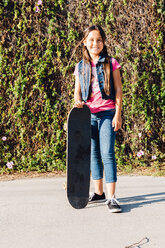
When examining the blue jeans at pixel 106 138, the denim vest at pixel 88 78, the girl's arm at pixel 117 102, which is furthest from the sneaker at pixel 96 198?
the denim vest at pixel 88 78

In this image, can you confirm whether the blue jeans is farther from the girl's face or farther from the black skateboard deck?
the girl's face

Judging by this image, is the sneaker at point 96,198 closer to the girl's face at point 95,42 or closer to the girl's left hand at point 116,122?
the girl's left hand at point 116,122

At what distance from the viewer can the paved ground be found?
250 centimetres

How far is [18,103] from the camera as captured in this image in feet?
15.5

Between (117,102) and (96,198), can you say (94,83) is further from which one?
(96,198)

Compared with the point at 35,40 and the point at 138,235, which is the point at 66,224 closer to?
the point at 138,235

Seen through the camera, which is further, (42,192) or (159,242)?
(42,192)

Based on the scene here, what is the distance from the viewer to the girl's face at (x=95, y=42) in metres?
3.15

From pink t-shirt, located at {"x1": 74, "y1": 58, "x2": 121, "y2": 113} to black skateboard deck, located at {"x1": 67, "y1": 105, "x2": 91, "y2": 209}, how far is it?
0.09 metres

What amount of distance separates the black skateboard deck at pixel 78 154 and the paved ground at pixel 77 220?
0.15 meters

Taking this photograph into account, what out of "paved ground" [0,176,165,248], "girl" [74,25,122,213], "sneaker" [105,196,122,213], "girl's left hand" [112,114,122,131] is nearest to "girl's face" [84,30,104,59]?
"girl" [74,25,122,213]

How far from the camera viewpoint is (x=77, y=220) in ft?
9.57

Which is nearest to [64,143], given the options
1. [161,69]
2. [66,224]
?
[161,69]

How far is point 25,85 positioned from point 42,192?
1579 millimetres
